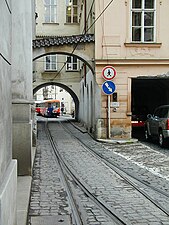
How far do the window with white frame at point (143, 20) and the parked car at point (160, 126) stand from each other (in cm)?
354

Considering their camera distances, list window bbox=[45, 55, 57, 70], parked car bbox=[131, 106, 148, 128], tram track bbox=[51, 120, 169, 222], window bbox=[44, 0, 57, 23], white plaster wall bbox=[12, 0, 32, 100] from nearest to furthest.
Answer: tram track bbox=[51, 120, 169, 222], white plaster wall bbox=[12, 0, 32, 100], parked car bbox=[131, 106, 148, 128], window bbox=[45, 55, 57, 70], window bbox=[44, 0, 57, 23]

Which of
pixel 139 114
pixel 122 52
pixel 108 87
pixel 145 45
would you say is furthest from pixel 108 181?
pixel 139 114

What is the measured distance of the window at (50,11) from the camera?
3884cm

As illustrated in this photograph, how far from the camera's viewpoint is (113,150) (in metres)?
14.1

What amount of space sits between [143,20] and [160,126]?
5.26 m

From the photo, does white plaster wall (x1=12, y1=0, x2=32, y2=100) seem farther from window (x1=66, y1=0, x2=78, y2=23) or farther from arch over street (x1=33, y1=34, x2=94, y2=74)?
window (x1=66, y1=0, x2=78, y2=23)

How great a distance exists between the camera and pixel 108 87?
54.1ft

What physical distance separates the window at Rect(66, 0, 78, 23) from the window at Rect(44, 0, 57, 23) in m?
1.34

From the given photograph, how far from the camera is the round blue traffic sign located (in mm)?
16438

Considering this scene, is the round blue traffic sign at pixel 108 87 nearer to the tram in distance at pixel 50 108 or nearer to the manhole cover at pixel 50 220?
the manhole cover at pixel 50 220

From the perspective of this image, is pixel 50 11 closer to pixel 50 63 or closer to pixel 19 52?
pixel 50 63

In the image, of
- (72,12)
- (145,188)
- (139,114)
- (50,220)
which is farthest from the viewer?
(72,12)

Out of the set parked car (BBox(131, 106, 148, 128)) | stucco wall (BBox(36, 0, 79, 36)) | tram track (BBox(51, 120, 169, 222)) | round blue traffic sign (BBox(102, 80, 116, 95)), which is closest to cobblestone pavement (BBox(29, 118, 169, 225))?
tram track (BBox(51, 120, 169, 222))

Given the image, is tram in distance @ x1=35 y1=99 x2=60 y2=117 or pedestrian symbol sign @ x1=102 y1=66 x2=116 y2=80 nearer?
pedestrian symbol sign @ x1=102 y1=66 x2=116 y2=80
